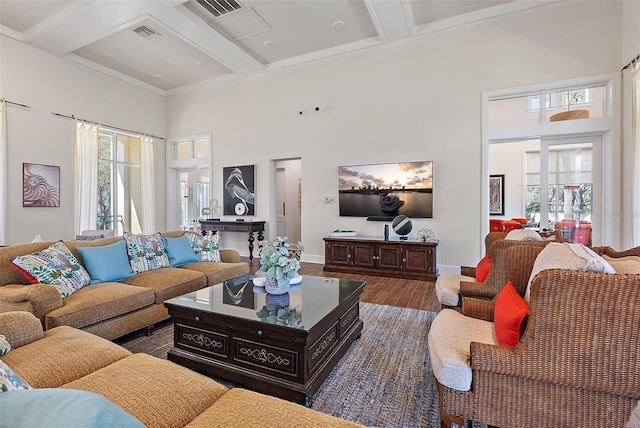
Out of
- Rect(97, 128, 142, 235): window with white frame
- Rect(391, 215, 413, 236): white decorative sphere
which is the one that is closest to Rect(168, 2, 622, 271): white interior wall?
Rect(391, 215, 413, 236): white decorative sphere

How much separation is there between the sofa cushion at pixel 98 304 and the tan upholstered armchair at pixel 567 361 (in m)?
2.56

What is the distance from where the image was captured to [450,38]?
4938mm

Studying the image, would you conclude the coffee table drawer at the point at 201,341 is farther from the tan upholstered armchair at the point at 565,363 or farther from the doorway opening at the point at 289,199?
the doorway opening at the point at 289,199

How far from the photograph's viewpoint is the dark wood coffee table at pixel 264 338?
1.79 meters

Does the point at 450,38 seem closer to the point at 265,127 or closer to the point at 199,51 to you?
the point at 265,127

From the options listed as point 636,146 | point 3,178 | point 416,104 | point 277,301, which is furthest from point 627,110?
point 3,178

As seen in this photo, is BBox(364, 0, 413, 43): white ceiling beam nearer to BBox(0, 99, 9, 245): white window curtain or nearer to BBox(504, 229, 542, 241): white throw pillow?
BBox(504, 229, 542, 241): white throw pillow

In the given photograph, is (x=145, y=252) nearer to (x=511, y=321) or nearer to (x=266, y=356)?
(x=266, y=356)

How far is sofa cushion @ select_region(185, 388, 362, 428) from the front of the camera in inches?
39.6

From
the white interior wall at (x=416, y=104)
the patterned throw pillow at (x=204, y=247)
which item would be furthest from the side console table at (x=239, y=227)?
the patterned throw pillow at (x=204, y=247)

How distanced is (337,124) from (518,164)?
530 centimetres

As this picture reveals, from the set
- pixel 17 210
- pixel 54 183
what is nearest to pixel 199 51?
A: pixel 54 183

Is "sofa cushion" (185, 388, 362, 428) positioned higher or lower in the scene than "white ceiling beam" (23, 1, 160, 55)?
lower

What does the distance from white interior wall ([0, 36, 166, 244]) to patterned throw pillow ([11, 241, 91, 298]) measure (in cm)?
351
